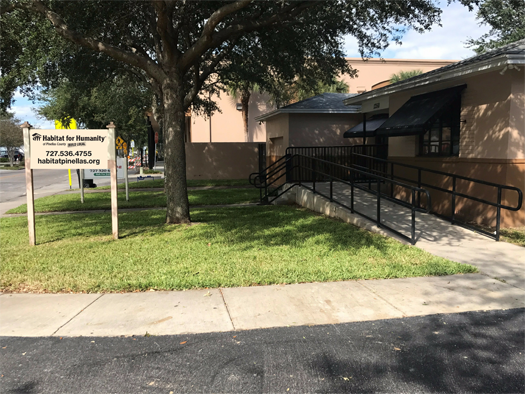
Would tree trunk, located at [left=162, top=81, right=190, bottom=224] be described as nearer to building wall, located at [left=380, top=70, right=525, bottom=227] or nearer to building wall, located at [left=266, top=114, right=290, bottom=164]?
building wall, located at [left=380, top=70, right=525, bottom=227]

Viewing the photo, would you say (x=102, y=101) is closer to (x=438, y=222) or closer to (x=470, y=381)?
Answer: (x=438, y=222)

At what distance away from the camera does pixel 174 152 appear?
32.6 ft

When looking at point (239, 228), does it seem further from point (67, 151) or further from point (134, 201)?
point (134, 201)

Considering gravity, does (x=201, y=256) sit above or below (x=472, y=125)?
below

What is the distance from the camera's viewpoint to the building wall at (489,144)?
9094 mm

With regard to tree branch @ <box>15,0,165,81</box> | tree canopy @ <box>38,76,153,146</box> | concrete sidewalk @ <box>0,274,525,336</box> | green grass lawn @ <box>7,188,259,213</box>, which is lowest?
concrete sidewalk @ <box>0,274,525,336</box>

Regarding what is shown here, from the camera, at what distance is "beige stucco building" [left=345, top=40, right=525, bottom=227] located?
909cm

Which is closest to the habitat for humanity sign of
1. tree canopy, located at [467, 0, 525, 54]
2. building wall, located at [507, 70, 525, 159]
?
building wall, located at [507, 70, 525, 159]

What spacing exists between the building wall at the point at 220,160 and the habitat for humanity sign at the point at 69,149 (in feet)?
55.1

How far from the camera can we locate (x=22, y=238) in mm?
8844

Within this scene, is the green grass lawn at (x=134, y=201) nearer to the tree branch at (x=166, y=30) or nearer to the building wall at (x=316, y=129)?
the building wall at (x=316, y=129)

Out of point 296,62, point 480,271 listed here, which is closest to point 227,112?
point 296,62

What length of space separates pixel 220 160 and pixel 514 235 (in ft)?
61.2

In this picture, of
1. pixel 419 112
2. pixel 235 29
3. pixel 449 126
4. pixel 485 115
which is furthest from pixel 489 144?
pixel 235 29
